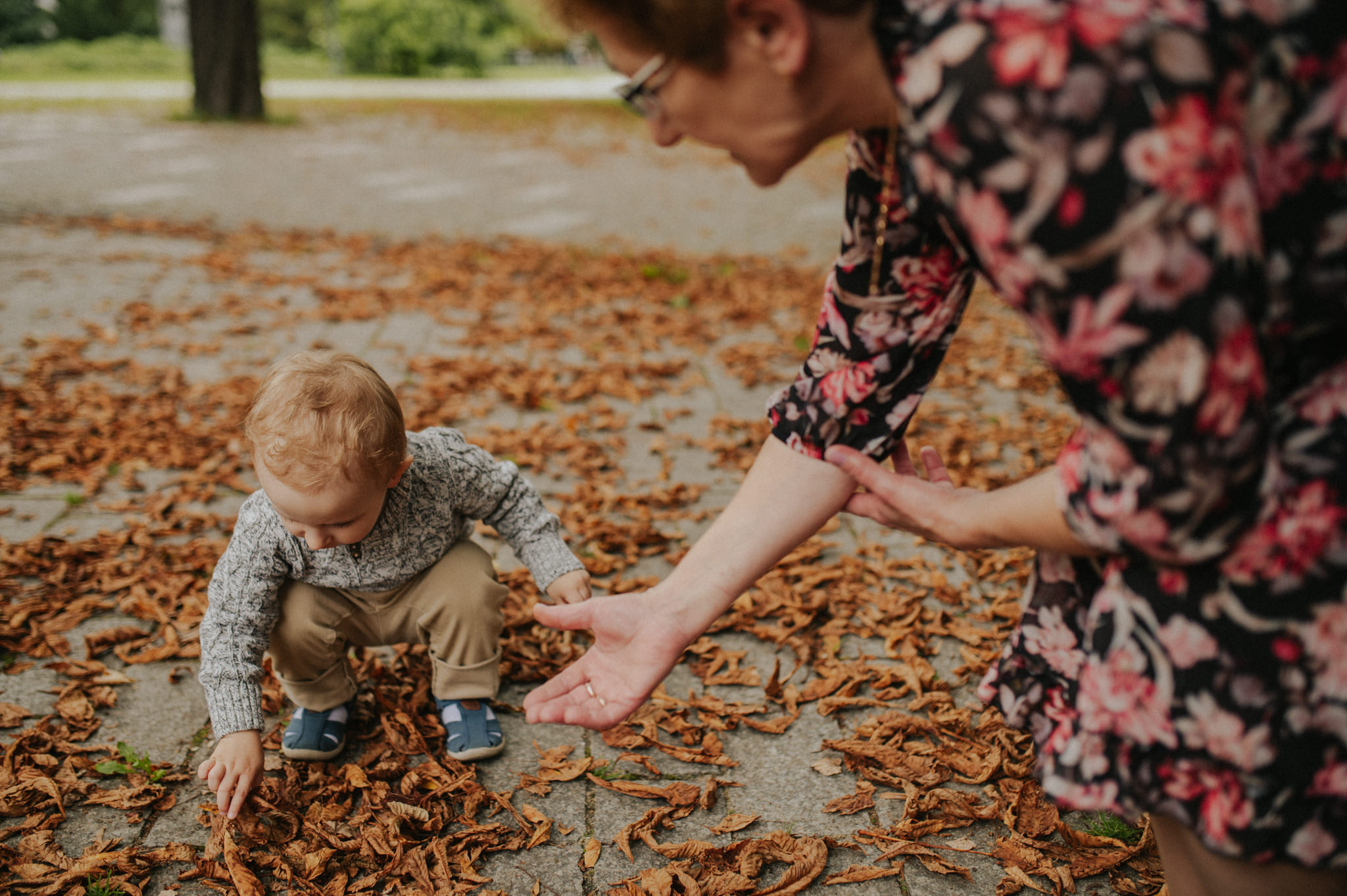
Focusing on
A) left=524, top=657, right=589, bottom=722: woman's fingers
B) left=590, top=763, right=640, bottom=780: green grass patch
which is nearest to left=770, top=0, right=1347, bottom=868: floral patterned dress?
left=524, top=657, right=589, bottom=722: woman's fingers

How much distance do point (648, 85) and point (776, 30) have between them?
0.21 metres

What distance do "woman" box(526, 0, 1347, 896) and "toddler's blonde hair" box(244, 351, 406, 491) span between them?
1.13m

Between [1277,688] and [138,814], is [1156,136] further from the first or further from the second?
[138,814]

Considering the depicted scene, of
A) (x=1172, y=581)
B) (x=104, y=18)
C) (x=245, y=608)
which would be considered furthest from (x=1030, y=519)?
(x=104, y=18)

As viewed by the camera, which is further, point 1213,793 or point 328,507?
point 328,507

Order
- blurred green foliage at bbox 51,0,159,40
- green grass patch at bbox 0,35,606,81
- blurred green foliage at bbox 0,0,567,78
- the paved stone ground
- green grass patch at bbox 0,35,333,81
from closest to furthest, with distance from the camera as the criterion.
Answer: the paved stone ground → green grass patch at bbox 0,35,333,81 → green grass patch at bbox 0,35,606,81 → blurred green foliage at bbox 0,0,567,78 → blurred green foliage at bbox 51,0,159,40

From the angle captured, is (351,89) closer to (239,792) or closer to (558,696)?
(239,792)

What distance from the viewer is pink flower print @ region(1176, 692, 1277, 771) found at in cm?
119

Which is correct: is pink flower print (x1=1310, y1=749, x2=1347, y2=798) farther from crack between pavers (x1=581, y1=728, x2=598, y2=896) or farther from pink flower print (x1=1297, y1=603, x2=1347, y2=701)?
crack between pavers (x1=581, y1=728, x2=598, y2=896)

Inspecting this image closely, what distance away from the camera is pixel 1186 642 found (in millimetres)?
1206

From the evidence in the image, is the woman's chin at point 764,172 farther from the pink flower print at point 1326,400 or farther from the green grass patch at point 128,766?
the green grass patch at point 128,766

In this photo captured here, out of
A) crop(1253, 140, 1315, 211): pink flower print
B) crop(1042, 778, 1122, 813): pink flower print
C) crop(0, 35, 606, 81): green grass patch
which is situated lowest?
crop(0, 35, 606, 81): green grass patch

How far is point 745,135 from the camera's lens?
1298 mm

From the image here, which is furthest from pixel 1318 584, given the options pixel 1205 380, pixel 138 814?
pixel 138 814
